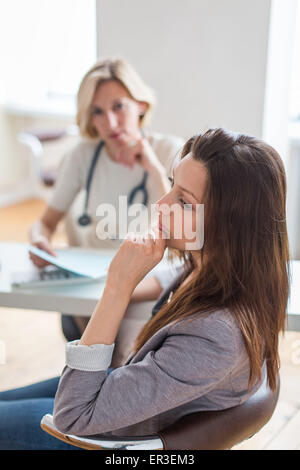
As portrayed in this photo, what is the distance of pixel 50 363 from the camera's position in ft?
7.30

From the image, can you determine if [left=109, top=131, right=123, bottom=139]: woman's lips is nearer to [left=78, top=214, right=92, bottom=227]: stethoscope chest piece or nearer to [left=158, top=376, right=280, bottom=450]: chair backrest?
[left=78, top=214, right=92, bottom=227]: stethoscope chest piece

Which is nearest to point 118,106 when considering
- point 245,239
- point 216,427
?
point 245,239

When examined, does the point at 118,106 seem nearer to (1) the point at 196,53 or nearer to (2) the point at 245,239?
(1) the point at 196,53

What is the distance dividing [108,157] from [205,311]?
1201 mm

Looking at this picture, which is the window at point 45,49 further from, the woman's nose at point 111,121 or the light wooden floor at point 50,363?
the woman's nose at point 111,121

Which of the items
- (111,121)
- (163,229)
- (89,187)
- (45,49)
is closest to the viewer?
(163,229)

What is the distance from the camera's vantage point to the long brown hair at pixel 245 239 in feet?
2.63

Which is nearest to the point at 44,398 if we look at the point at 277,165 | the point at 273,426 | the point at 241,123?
the point at 277,165

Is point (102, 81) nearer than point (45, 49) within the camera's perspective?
Yes

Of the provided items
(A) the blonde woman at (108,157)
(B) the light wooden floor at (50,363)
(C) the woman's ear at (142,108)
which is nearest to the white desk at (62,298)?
(A) the blonde woman at (108,157)

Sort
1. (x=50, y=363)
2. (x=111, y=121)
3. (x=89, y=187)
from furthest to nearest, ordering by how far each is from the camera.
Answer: (x=50, y=363), (x=89, y=187), (x=111, y=121)

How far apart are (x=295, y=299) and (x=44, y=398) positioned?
59 centimetres

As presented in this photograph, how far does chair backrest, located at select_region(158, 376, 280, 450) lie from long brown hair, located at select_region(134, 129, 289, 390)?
0.05 metres

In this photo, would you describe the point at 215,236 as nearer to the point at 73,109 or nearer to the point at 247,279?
the point at 247,279
